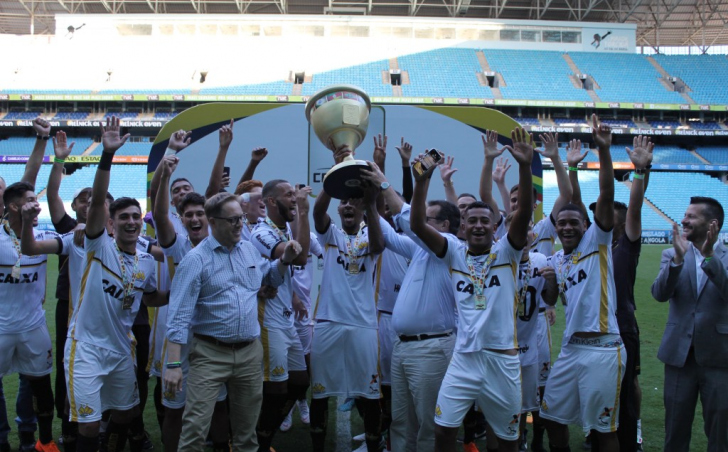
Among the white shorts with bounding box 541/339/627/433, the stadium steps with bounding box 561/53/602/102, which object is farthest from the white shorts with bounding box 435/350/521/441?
the stadium steps with bounding box 561/53/602/102

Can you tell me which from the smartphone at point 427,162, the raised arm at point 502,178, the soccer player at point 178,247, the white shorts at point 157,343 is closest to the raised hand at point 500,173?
the raised arm at point 502,178

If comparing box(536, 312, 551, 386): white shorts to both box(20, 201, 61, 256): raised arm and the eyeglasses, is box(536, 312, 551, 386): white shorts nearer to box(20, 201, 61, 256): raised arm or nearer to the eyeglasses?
the eyeglasses

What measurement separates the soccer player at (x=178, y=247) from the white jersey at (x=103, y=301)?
349 millimetres

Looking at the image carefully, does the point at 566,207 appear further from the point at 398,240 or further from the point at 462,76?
the point at 462,76

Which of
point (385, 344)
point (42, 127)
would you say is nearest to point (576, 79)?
point (385, 344)

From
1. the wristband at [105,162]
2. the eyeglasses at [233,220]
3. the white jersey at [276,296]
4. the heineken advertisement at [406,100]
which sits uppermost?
the heineken advertisement at [406,100]

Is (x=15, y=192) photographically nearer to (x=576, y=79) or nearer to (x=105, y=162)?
(x=105, y=162)

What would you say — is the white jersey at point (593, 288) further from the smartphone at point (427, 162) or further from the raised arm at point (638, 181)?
the smartphone at point (427, 162)

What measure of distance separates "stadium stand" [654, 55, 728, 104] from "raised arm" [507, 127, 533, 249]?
38.7 metres

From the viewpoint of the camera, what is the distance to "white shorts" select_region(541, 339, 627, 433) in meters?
3.61

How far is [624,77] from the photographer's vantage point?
124 ft

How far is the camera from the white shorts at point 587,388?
11.8 ft

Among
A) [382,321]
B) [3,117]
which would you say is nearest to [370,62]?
[3,117]

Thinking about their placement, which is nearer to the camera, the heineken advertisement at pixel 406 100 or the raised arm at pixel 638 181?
the raised arm at pixel 638 181
